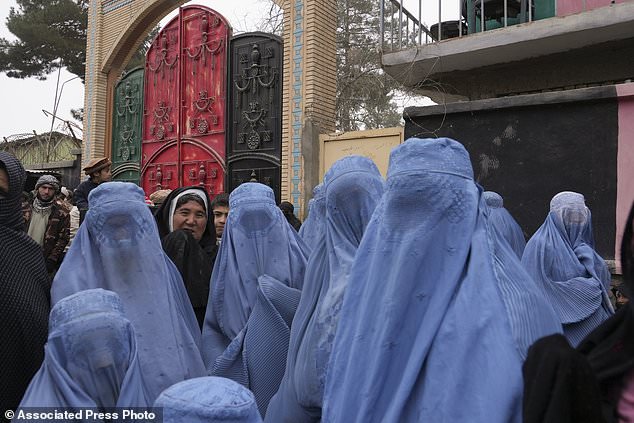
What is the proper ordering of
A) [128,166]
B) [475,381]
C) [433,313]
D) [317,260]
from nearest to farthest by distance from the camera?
1. [475,381]
2. [433,313]
3. [317,260]
4. [128,166]

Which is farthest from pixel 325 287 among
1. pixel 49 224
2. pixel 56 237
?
pixel 49 224

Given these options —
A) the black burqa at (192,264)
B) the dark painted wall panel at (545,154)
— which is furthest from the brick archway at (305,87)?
the black burqa at (192,264)

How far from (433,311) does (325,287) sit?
2.15 ft

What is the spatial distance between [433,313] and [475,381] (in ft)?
0.63

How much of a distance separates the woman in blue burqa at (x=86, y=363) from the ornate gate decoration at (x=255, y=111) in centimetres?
616

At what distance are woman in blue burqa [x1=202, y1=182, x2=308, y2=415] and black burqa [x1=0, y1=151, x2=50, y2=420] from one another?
0.75 metres

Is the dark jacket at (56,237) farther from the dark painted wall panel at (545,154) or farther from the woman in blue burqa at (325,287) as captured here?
the dark painted wall panel at (545,154)

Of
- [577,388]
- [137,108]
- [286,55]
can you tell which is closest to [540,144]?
→ [286,55]

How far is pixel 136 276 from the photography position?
2227 millimetres

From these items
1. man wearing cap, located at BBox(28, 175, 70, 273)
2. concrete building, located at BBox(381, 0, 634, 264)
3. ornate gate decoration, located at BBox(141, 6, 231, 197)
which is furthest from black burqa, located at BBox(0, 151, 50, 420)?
ornate gate decoration, located at BBox(141, 6, 231, 197)

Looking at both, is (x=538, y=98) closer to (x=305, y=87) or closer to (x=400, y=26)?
(x=400, y=26)

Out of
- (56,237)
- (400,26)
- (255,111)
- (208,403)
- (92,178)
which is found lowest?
(208,403)

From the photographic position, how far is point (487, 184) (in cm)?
632

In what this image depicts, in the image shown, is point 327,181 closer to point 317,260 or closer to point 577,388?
point 317,260
